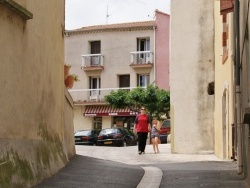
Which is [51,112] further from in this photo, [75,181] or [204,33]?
[204,33]

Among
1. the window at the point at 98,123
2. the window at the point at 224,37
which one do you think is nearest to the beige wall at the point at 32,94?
the window at the point at 224,37

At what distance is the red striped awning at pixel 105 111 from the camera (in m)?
52.3

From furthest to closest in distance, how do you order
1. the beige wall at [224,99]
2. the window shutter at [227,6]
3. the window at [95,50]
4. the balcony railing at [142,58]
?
the window at [95,50] → the balcony railing at [142,58] → the beige wall at [224,99] → the window shutter at [227,6]

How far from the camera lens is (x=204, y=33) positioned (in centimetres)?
2377

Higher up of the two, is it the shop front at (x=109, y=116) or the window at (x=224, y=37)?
the window at (x=224, y=37)

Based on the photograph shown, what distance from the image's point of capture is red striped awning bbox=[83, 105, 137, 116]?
172ft

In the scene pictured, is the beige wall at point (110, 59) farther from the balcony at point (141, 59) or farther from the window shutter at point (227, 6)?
the window shutter at point (227, 6)

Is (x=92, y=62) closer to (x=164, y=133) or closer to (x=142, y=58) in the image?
(x=142, y=58)

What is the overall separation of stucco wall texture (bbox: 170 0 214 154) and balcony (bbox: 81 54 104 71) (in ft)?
104

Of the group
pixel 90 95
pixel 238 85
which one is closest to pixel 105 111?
pixel 90 95

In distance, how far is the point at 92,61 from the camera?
56219 millimetres

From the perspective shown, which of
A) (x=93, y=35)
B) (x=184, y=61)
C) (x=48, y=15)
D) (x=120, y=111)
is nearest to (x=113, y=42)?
(x=93, y=35)

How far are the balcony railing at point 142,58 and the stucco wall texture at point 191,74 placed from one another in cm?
3008

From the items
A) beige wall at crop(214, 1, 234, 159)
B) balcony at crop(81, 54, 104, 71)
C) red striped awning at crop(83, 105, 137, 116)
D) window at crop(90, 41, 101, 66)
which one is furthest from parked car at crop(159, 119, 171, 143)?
beige wall at crop(214, 1, 234, 159)
